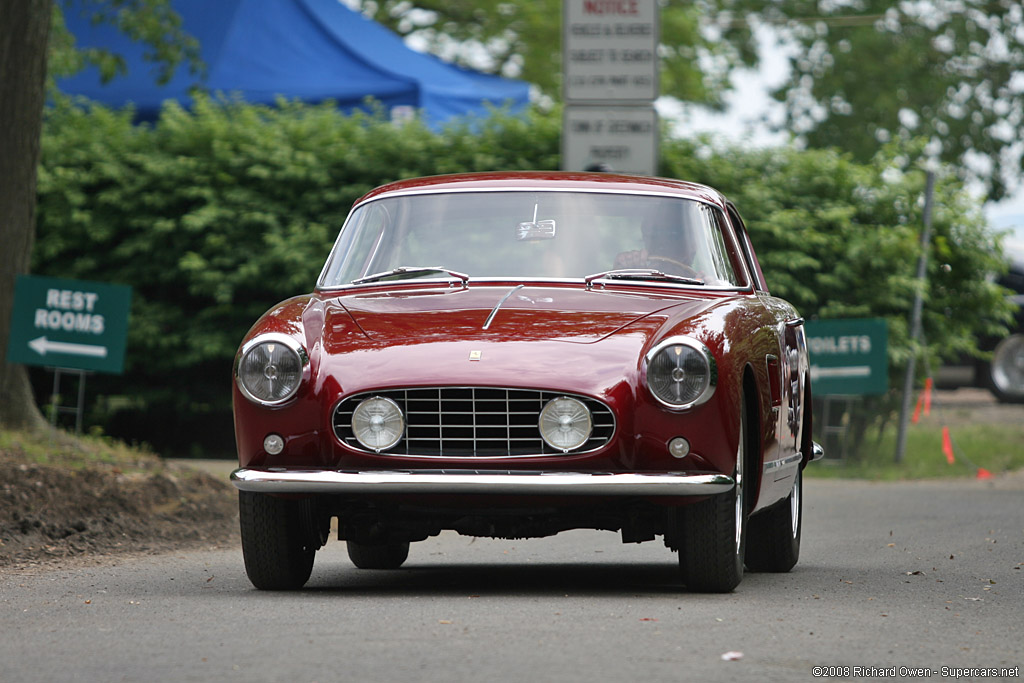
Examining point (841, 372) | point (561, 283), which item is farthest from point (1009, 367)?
point (561, 283)

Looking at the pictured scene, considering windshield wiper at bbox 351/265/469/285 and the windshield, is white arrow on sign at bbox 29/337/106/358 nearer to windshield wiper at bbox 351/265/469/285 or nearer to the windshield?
the windshield

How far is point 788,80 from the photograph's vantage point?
1394 inches

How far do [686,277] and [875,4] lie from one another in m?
27.9

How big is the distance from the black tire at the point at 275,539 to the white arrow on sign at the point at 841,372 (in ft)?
30.1

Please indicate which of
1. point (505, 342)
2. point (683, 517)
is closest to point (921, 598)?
point (683, 517)

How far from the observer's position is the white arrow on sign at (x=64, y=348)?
12219mm

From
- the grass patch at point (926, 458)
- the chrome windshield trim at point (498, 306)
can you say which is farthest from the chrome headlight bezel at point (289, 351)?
the grass patch at point (926, 458)

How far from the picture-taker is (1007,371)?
Answer: 2167cm

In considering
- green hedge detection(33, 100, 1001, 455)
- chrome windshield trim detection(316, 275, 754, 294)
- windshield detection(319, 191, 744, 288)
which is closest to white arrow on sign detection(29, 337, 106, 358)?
green hedge detection(33, 100, 1001, 455)

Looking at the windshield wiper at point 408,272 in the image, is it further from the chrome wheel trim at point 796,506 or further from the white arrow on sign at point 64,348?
the white arrow on sign at point 64,348

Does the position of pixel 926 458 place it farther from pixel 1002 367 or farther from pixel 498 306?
pixel 498 306

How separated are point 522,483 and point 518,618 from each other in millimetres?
512

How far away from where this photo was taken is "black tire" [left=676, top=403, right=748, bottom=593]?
6.30 meters

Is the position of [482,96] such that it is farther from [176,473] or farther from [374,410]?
[374,410]
